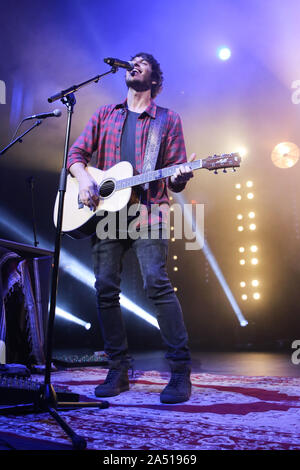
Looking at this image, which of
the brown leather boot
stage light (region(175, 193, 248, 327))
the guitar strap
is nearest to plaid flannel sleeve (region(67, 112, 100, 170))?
the guitar strap

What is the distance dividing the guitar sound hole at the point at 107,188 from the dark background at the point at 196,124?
3.52 meters

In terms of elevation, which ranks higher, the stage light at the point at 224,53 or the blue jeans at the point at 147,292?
the stage light at the point at 224,53

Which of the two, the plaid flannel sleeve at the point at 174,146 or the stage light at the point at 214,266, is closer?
the plaid flannel sleeve at the point at 174,146

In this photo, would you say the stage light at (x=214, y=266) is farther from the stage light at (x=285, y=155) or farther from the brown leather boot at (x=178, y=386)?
the brown leather boot at (x=178, y=386)

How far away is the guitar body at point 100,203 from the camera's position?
6.85 ft

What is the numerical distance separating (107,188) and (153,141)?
1.36ft

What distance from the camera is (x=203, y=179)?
8.12 m

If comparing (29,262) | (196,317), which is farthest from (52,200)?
(29,262)

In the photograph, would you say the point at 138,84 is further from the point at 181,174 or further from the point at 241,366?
the point at 241,366

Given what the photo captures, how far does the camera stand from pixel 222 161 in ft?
6.82

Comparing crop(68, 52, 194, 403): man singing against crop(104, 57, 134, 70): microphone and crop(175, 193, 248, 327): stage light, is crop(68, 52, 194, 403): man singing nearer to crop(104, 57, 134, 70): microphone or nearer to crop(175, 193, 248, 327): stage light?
crop(104, 57, 134, 70): microphone

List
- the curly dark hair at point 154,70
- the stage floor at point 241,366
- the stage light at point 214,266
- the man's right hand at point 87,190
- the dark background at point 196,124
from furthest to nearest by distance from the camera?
the stage light at point 214,266, the dark background at point 196,124, the stage floor at point 241,366, the curly dark hair at point 154,70, the man's right hand at point 87,190

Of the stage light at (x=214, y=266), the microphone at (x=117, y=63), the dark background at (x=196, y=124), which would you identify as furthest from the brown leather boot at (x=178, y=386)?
the stage light at (x=214, y=266)
